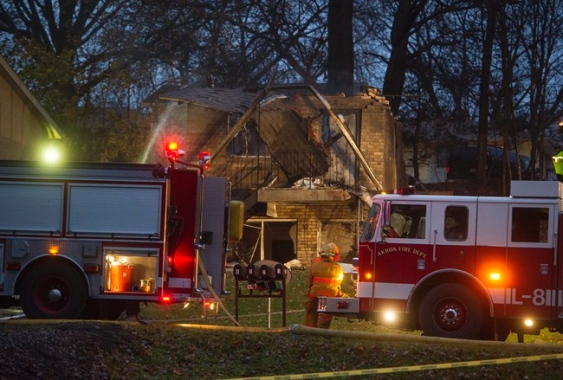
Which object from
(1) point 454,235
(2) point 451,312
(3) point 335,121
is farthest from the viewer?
(3) point 335,121

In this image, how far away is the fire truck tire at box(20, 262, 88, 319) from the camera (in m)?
14.8

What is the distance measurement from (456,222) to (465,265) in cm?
59

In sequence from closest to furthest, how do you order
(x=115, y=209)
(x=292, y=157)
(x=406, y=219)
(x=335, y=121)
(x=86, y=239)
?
(x=406, y=219), (x=86, y=239), (x=115, y=209), (x=335, y=121), (x=292, y=157)

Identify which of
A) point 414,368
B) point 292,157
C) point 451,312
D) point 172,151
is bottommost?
point 414,368

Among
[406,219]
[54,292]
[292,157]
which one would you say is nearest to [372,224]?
[406,219]

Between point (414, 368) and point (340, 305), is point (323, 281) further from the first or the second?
point (414, 368)

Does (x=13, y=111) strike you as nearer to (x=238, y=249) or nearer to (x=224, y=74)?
(x=238, y=249)

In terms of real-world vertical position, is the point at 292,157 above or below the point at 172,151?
above

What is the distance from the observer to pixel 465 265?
14.1m

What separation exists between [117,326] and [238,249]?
18.2 m

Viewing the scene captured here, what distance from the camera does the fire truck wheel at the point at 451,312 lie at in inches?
556

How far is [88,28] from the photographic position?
37469 millimetres

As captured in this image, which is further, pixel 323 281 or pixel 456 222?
pixel 323 281

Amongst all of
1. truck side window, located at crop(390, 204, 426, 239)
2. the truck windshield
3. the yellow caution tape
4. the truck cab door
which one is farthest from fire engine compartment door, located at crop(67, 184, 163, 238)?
the yellow caution tape
